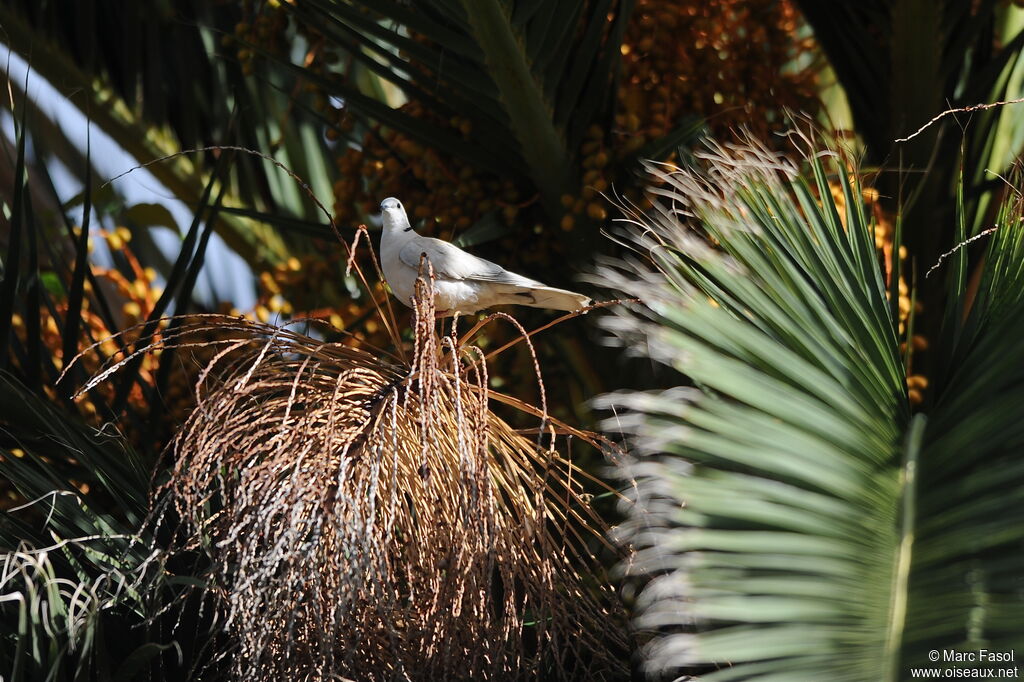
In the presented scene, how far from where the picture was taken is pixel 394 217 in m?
1.85

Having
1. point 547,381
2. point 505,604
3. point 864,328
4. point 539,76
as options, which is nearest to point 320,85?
point 539,76

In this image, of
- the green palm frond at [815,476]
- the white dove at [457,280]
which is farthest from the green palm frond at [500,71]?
the green palm frond at [815,476]

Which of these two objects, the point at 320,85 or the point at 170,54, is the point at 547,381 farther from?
the point at 170,54

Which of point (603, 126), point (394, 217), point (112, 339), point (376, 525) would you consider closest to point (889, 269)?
point (603, 126)

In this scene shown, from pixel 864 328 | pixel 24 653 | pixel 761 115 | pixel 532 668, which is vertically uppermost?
pixel 761 115

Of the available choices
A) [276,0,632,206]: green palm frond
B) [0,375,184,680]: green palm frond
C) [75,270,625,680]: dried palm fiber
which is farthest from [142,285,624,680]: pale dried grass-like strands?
[276,0,632,206]: green palm frond

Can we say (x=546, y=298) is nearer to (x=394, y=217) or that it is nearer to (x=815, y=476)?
(x=394, y=217)

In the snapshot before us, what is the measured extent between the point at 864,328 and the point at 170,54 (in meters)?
2.22

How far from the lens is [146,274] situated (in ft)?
8.79

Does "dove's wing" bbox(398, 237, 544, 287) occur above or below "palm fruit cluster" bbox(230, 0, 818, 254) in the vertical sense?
below

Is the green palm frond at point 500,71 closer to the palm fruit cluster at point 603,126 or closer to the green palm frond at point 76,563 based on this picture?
the palm fruit cluster at point 603,126

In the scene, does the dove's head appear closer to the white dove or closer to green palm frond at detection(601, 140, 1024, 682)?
the white dove

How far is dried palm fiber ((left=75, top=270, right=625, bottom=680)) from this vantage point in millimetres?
1391

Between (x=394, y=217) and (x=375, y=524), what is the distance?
57cm
